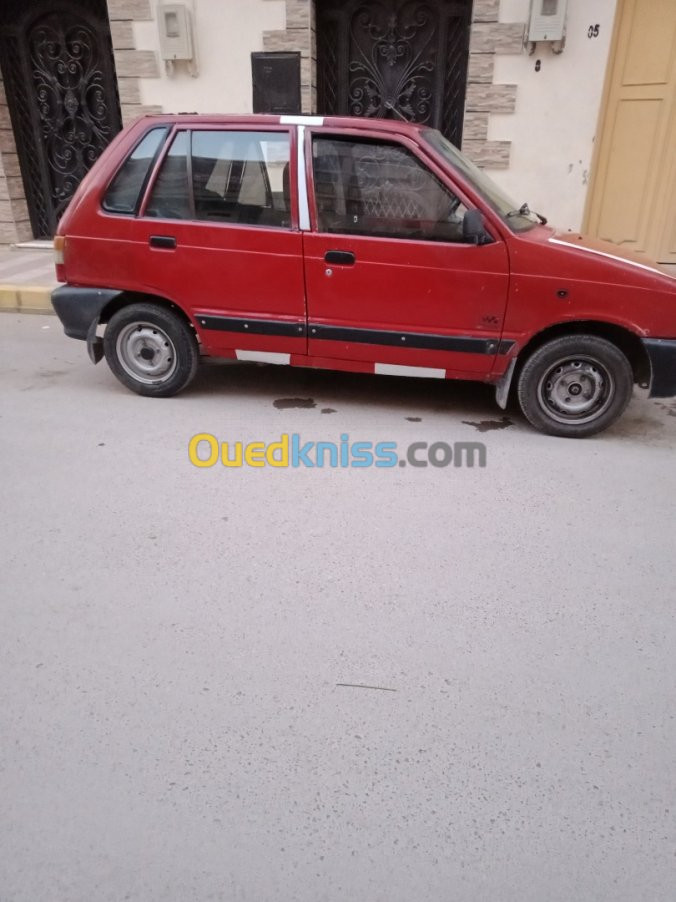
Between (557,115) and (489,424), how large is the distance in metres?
4.83

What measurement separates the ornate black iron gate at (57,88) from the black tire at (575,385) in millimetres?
7169

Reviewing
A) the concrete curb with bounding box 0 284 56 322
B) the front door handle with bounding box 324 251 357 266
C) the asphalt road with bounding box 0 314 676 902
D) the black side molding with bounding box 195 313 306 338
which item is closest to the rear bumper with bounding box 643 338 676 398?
the asphalt road with bounding box 0 314 676 902

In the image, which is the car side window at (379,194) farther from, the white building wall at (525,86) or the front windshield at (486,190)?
the white building wall at (525,86)

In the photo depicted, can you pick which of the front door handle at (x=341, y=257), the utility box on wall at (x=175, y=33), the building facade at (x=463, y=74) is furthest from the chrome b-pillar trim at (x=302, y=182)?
the utility box on wall at (x=175, y=33)

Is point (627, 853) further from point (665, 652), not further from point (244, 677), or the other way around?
point (244, 677)

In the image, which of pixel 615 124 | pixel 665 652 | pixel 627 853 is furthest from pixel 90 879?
pixel 615 124

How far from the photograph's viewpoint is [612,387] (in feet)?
13.4

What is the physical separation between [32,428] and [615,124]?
7.06m

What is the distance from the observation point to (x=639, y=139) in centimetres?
755

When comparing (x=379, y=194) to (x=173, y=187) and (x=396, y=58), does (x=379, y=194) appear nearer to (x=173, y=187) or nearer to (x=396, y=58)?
(x=173, y=187)

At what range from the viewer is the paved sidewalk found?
7109 mm

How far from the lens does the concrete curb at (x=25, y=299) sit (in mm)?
7082

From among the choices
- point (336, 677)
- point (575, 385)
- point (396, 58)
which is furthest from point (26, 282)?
point (336, 677)

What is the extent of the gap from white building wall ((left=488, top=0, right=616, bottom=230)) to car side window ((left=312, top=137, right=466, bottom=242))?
4309 millimetres
